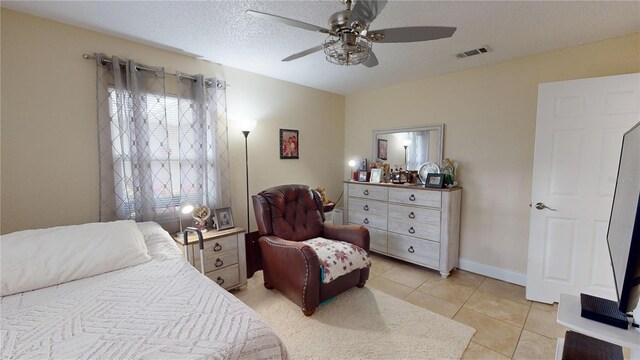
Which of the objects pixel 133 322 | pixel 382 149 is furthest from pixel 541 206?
pixel 133 322

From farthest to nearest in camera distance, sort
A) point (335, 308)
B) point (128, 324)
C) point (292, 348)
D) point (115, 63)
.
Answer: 1. point (335, 308)
2. point (115, 63)
3. point (292, 348)
4. point (128, 324)

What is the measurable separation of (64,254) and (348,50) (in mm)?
1967

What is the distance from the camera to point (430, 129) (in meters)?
3.23

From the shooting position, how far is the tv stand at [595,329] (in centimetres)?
93

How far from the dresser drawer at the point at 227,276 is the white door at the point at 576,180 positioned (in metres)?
2.73

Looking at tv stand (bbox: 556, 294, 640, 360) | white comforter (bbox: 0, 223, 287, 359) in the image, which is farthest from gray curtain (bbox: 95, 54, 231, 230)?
tv stand (bbox: 556, 294, 640, 360)

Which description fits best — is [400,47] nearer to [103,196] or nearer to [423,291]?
[423,291]

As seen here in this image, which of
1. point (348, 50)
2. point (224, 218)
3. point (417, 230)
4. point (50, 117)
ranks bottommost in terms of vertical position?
point (417, 230)

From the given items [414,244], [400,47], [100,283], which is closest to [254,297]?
[100,283]

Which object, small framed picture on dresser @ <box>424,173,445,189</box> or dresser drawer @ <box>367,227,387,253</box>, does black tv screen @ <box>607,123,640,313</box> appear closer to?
small framed picture on dresser @ <box>424,173,445,189</box>

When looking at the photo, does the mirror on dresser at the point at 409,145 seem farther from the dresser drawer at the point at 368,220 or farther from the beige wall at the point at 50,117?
the beige wall at the point at 50,117

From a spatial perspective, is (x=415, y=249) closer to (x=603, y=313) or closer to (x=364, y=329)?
(x=364, y=329)

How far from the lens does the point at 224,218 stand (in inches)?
101

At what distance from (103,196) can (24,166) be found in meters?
0.48
